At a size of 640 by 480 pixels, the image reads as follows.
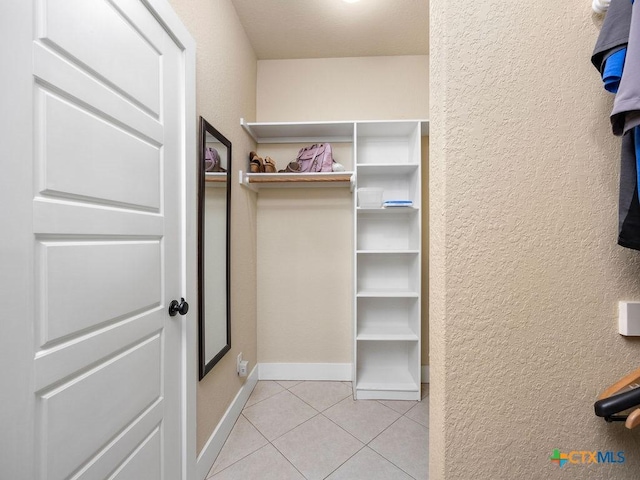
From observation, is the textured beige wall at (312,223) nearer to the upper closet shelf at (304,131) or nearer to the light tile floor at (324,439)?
the upper closet shelf at (304,131)

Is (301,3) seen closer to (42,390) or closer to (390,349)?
(42,390)

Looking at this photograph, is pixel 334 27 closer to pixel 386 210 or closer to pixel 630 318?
pixel 386 210

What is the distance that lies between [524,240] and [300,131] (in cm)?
194

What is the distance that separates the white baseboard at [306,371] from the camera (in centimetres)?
232

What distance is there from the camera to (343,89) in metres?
2.37

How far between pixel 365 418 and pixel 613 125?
6.51 ft

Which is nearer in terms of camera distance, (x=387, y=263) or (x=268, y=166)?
(x=268, y=166)

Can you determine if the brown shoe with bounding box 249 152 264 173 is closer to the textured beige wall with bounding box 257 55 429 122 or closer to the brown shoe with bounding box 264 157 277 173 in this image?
the brown shoe with bounding box 264 157 277 173

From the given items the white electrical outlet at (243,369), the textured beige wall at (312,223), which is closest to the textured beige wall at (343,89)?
the textured beige wall at (312,223)

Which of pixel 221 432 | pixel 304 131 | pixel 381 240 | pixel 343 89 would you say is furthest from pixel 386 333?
pixel 343 89

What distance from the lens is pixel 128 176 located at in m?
0.89

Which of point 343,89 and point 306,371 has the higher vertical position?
point 343,89

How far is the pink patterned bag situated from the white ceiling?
0.85 metres

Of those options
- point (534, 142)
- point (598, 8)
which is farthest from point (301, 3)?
point (534, 142)
